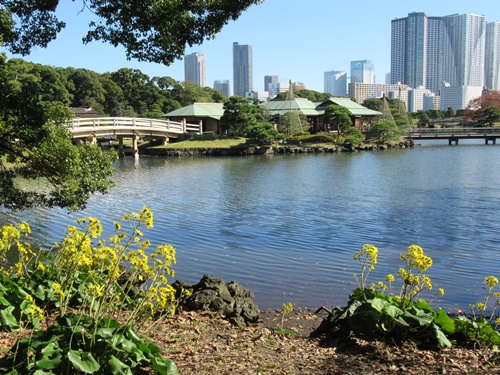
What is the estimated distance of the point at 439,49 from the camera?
182250 mm

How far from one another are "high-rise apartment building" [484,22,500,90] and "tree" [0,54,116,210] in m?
193

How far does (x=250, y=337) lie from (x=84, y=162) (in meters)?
4.46

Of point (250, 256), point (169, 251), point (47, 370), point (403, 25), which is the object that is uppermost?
point (403, 25)

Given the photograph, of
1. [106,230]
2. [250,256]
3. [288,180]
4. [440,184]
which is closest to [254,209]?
[106,230]

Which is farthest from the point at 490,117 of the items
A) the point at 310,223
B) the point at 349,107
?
the point at 310,223

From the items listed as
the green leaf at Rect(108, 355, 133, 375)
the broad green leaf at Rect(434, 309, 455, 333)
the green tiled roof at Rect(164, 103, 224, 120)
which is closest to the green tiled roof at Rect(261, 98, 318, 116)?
the green tiled roof at Rect(164, 103, 224, 120)

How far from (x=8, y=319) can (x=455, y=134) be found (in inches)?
2093

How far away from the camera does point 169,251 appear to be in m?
3.70

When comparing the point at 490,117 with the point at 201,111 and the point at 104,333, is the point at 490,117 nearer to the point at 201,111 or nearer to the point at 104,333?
the point at 201,111

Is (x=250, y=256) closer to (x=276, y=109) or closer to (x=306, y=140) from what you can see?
(x=306, y=140)

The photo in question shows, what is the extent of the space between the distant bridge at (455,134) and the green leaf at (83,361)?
171ft

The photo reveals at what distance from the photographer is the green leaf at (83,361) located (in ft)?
10.5

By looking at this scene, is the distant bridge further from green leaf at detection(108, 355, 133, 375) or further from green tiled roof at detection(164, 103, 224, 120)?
green leaf at detection(108, 355, 133, 375)

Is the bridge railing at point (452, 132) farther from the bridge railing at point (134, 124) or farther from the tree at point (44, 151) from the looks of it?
the tree at point (44, 151)
